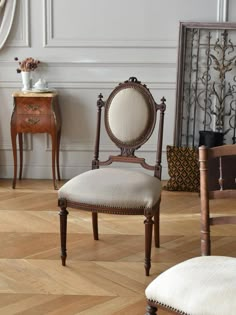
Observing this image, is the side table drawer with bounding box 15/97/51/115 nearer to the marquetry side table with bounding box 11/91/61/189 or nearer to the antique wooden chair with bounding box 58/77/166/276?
the marquetry side table with bounding box 11/91/61/189

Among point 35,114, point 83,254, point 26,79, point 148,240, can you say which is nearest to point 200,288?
point 148,240

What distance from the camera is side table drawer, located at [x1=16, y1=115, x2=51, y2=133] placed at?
12.7ft

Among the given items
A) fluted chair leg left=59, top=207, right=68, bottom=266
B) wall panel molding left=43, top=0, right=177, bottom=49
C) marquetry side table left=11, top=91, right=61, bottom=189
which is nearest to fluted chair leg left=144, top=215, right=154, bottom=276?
fluted chair leg left=59, top=207, right=68, bottom=266

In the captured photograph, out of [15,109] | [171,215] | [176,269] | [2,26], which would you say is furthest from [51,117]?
[176,269]

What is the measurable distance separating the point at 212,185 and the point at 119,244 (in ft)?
3.59

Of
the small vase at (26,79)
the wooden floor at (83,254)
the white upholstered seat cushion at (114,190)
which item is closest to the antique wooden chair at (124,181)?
the white upholstered seat cushion at (114,190)

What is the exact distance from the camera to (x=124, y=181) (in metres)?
2.58

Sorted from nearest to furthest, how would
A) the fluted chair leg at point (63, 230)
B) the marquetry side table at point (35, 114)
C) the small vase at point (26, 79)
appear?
the fluted chair leg at point (63, 230)
the marquetry side table at point (35, 114)
the small vase at point (26, 79)

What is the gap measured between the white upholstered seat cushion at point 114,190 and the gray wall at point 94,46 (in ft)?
5.12

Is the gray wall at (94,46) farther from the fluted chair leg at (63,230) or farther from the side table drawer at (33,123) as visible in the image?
the fluted chair leg at (63,230)

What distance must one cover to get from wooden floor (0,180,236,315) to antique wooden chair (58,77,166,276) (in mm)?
112

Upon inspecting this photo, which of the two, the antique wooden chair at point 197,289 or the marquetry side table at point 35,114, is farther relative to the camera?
the marquetry side table at point 35,114

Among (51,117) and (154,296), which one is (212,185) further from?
(154,296)

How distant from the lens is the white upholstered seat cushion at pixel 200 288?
1.40 meters
